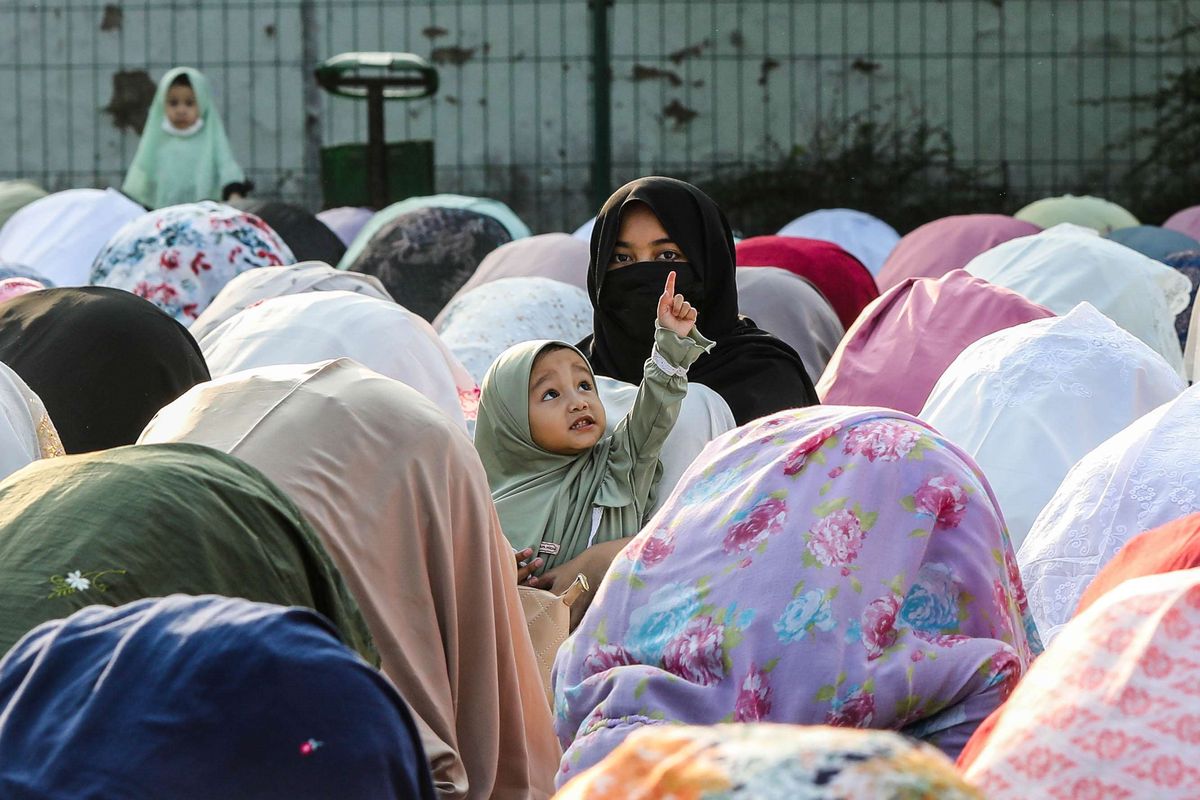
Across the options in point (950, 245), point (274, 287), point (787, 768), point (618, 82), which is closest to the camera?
point (787, 768)

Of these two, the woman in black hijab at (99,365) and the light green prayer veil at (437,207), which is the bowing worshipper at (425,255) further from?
the woman in black hijab at (99,365)

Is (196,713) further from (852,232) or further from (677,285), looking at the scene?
(852,232)

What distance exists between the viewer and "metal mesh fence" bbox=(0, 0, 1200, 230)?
10.1m

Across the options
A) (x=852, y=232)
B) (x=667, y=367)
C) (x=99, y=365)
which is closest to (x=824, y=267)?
(x=667, y=367)

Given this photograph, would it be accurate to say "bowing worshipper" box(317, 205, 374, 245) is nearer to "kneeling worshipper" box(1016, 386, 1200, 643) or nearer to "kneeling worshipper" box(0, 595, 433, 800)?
"kneeling worshipper" box(1016, 386, 1200, 643)

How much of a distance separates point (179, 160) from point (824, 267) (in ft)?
15.7

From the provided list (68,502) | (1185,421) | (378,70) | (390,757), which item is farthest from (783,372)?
(378,70)

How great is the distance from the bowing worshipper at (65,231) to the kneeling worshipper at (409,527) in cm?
487

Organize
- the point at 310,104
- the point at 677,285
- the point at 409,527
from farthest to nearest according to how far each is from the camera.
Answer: the point at 310,104 → the point at 677,285 → the point at 409,527

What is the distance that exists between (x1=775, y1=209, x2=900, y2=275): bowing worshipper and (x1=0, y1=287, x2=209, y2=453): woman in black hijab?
519 centimetres

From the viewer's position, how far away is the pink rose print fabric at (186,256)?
5.61 m

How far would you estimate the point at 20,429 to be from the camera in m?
2.85

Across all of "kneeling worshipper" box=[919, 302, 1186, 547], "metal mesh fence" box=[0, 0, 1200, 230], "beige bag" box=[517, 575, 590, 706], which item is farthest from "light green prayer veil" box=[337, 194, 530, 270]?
"beige bag" box=[517, 575, 590, 706]

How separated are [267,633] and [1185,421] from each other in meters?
1.65
